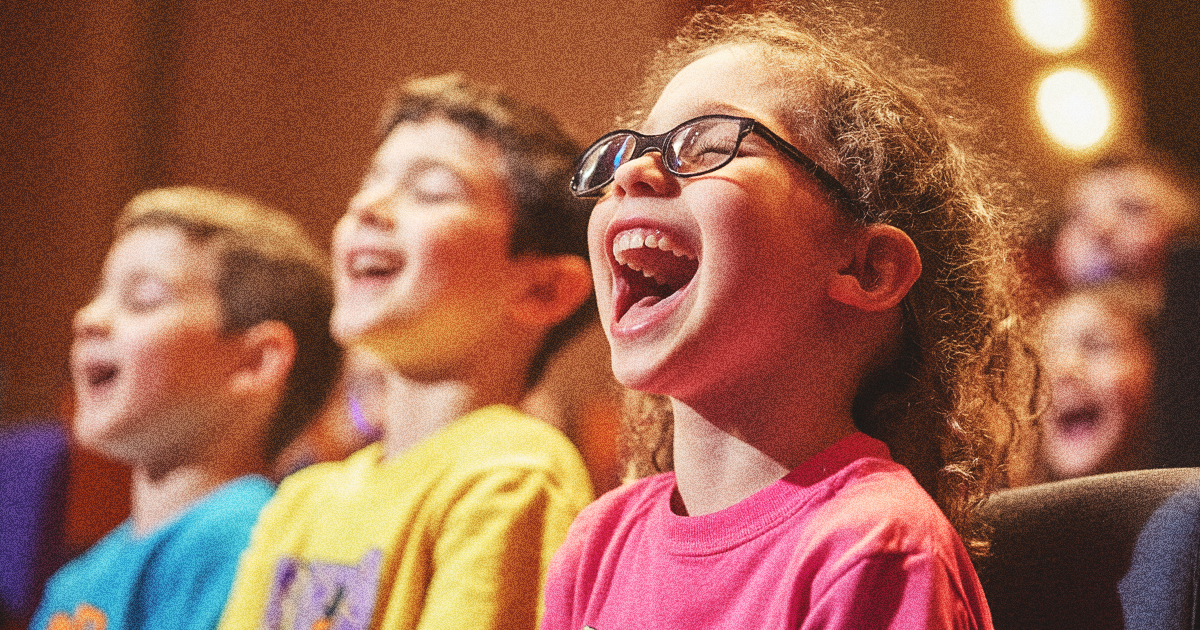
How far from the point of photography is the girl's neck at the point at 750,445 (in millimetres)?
741

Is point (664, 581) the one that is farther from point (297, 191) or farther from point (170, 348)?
point (297, 191)

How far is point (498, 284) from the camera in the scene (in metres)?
1.13

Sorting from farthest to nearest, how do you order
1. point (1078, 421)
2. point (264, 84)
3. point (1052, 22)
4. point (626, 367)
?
1. point (1052, 22)
2. point (264, 84)
3. point (1078, 421)
4. point (626, 367)

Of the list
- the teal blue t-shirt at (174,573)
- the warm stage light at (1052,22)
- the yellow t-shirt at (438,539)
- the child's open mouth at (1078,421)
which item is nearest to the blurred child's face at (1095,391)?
the child's open mouth at (1078,421)

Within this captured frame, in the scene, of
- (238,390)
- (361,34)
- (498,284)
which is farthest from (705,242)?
(361,34)

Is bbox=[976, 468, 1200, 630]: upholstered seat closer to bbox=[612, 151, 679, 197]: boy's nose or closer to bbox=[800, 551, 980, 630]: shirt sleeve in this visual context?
bbox=[800, 551, 980, 630]: shirt sleeve

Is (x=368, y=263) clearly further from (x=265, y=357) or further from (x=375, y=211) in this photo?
(x=265, y=357)

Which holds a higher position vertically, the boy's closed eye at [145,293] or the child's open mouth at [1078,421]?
the boy's closed eye at [145,293]

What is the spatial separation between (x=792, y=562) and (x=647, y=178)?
273mm

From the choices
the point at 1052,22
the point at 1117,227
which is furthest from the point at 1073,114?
the point at 1117,227

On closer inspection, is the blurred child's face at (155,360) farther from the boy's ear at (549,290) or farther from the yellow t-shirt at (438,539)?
the boy's ear at (549,290)

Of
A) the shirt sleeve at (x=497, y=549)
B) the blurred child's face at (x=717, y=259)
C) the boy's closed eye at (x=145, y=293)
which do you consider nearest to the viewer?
the blurred child's face at (x=717, y=259)

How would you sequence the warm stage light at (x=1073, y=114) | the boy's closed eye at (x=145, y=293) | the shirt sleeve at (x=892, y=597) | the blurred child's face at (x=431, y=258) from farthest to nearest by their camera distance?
the warm stage light at (x=1073, y=114), the boy's closed eye at (x=145, y=293), the blurred child's face at (x=431, y=258), the shirt sleeve at (x=892, y=597)

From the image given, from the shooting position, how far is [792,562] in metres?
0.65
